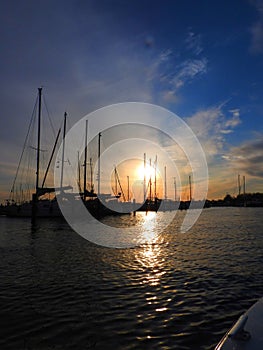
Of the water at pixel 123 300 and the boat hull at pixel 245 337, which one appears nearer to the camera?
the boat hull at pixel 245 337

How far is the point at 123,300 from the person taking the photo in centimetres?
1083

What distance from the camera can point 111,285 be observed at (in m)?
12.8

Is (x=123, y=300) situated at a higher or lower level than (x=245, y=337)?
lower

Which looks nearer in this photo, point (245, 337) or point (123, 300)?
point (245, 337)

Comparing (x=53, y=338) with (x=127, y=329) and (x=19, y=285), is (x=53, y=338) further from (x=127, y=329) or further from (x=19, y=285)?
(x=19, y=285)

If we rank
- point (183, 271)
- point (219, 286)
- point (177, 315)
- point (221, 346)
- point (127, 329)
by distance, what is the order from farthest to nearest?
point (183, 271), point (219, 286), point (177, 315), point (127, 329), point (221, 346)

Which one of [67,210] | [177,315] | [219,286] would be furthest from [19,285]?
[67,210]

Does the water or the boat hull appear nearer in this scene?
the boat hull

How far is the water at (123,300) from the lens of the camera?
7.77 meters

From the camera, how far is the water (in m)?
7.77

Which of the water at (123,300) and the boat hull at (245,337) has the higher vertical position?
the boat hull at (245,337)

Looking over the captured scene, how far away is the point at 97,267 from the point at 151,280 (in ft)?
13.6

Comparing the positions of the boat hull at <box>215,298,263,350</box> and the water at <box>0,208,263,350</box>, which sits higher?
the boat hull at <box>215,298,263,350</box>

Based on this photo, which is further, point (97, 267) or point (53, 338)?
point (97, 267)
